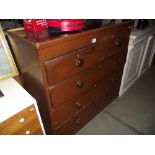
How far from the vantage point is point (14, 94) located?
916mm

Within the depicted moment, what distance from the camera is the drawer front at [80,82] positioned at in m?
0.96

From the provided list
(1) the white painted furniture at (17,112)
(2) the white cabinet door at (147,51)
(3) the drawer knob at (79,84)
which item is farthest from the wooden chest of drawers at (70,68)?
(2) the white cabinet door at (147,51)

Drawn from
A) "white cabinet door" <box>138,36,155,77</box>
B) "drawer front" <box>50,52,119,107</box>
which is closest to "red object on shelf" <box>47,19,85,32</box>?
"drawer front" <box>50,52,119,107</box>

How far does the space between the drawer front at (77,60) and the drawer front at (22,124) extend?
0.23m

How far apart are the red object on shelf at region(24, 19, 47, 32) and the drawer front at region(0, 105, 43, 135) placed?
486 mm

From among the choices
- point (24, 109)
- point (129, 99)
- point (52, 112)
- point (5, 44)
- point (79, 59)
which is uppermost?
point (5, 44)

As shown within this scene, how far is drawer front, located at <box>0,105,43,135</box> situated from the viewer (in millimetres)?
780

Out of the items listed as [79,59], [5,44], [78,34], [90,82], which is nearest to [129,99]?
[90,82]

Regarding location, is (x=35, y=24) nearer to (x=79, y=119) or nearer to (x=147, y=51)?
(x=79, y=119)

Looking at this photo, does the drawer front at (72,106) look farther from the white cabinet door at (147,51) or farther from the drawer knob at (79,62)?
the white cabinet door at (147,51)
